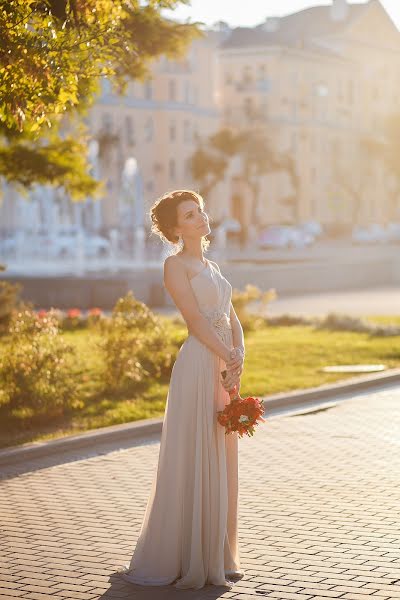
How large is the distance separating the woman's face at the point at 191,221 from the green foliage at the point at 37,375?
6.34 metres

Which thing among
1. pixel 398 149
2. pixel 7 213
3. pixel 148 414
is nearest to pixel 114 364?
pixel 148 414

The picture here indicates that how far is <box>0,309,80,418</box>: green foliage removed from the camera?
1378cm

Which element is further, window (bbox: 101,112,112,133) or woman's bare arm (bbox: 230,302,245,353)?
window (bbox: 101,112,112,133)

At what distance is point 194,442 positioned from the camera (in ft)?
24.2

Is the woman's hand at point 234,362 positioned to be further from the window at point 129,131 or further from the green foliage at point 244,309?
the window at point 129,131

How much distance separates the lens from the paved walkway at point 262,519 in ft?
23.8

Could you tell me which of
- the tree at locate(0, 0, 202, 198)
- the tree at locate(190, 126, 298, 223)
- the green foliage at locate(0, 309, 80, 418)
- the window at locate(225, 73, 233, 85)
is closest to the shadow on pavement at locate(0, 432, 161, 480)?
the green foliage at locate(0, 309, 80, 418)

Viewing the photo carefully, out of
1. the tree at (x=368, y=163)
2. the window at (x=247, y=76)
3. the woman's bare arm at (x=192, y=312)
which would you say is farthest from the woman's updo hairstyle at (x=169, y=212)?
the window at (x=247, y=76)

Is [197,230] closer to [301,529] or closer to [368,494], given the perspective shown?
[301,529]

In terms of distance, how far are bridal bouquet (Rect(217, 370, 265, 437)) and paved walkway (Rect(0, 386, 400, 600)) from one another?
74 centimetres

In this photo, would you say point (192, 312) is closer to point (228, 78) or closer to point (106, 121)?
point (106, 121)

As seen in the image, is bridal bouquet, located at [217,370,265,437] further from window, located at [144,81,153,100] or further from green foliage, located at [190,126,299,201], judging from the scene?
window, located at [144,81,153,100]

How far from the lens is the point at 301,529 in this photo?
8711 millimetres

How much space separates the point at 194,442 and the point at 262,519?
1833 mm
